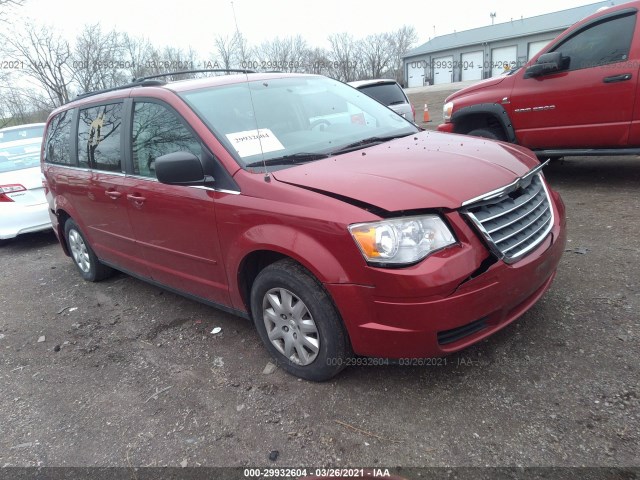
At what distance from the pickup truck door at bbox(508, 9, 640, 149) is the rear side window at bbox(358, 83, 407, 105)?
3158 millimetres

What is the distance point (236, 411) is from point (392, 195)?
4.93ft

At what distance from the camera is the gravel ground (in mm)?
2240

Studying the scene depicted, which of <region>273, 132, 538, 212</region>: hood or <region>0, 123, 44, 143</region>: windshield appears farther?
<region>0, 123, 44, 143</region>: windshield

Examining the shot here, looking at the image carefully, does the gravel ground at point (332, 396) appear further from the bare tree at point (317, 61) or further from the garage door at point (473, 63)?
the garage door at point (473, 63)

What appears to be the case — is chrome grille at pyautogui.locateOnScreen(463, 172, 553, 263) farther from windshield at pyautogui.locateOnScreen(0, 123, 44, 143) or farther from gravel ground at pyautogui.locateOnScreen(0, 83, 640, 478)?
windshield at pyautogui.locateOnScreen(0, 123, 44, 143)

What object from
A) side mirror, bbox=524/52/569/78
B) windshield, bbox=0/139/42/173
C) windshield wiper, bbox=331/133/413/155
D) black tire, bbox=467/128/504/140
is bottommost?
black tire, bbox=467/128/504/140

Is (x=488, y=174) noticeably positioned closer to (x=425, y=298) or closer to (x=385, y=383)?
(x=425, y=298)

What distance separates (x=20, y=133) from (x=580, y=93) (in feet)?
26.7

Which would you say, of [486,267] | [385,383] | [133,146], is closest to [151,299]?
[133,146]

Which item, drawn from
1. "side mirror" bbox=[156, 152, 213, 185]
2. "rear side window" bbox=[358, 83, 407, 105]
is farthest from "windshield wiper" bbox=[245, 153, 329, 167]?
"rear side window" bbox=[358, 83, 407, 105]

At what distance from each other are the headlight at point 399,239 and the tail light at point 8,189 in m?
5.74

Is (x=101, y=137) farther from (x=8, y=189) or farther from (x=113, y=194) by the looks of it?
(x=8, y=189)

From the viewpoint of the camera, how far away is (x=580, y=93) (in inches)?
211

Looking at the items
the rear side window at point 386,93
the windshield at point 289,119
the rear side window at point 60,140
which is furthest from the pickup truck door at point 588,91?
the rear side window at point 60,140
